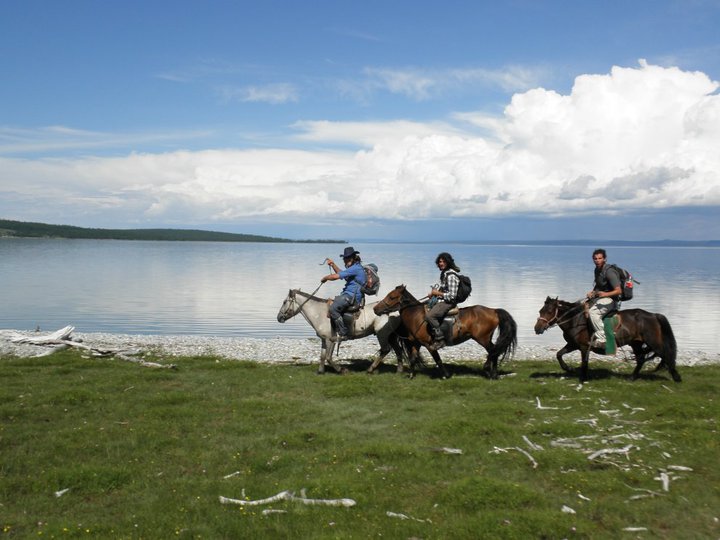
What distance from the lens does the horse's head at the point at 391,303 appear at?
1900cm

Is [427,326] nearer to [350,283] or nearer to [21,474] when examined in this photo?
[350,283]

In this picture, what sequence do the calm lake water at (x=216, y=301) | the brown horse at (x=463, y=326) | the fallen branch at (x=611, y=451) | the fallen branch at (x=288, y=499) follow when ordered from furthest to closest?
the calm lake water at (x=216, y=301) → the brown horse at (x=463, y=326) → the fallen branch at (x=611, y=451) → the fallen branch at (x=288, y=499)

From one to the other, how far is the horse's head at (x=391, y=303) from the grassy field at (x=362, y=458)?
2589 millimetres

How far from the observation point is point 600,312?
17.5m

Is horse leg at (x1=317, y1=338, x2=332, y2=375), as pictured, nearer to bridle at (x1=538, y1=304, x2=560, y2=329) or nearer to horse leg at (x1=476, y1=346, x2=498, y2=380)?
horse leg at (x1=476, y1=346, x2=498, y2=380)

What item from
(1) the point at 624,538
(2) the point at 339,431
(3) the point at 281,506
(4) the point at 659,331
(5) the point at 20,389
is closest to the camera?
(1) the point at 624,538

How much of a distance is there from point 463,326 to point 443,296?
1.30m

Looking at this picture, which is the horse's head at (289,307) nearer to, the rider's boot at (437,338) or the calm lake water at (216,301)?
the rider's boot at (437,338)

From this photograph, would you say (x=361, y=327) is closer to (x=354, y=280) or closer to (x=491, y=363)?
(x=354, y=280)

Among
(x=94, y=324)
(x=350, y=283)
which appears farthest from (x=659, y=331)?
(x=94, y=324)

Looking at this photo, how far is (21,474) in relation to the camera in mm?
10203

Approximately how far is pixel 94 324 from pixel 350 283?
1136 inches

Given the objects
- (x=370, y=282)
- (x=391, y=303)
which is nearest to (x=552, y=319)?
(x=391, y=303)

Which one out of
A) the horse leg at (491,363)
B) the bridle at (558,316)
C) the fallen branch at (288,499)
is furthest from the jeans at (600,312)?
the fallen branch at (288,499)
